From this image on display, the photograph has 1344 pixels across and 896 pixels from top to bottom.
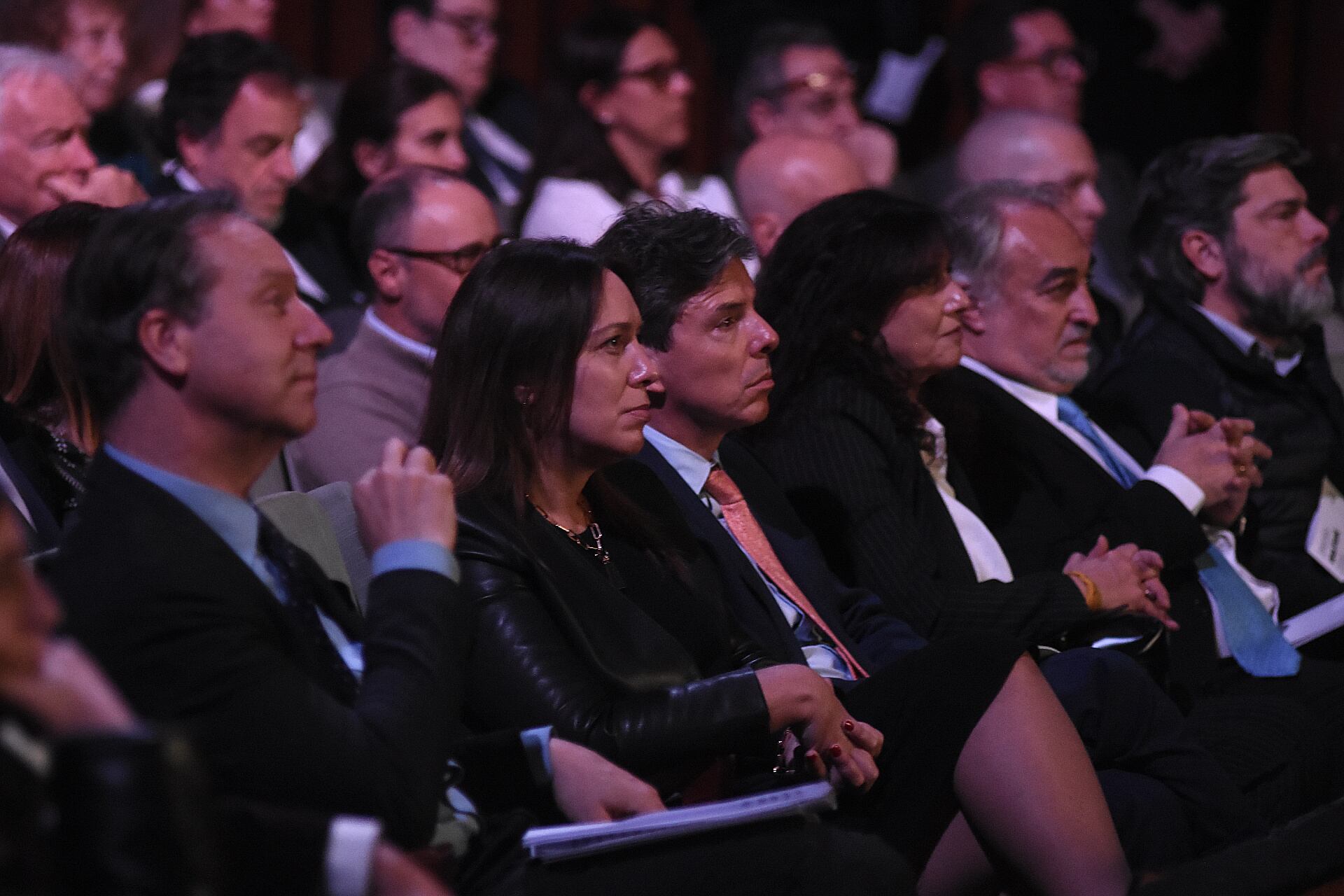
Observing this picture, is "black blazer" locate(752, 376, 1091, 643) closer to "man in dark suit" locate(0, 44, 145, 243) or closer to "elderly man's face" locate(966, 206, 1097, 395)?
"elderly man's face" locate(966, 206, 1097, 395)

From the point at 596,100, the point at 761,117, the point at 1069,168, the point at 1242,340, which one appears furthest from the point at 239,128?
the point at 1242,340

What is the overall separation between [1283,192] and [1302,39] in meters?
2.49

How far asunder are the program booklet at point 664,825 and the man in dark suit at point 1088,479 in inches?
43.3

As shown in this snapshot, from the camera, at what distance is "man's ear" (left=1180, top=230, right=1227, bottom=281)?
3379 mm

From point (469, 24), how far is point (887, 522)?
2694 millimetres

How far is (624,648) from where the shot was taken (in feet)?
5.88

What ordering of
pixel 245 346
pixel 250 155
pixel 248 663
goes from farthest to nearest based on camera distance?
pixel 250 155
pixel 245 346
pixel 248 663

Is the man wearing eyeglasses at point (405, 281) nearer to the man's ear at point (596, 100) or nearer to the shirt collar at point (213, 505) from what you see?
the man's ear at point (596, 100)

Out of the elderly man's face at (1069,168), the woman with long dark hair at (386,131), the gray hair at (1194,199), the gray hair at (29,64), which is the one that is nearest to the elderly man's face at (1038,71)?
the elderly man's face at (1069,168)

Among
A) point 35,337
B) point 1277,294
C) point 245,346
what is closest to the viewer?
point 245,346

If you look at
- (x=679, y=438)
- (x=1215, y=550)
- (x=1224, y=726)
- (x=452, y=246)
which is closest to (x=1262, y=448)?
(x=1215, y=550)

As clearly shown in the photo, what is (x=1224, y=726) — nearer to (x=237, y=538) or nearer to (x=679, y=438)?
(x=679, y=438)

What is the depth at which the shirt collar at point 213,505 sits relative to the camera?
140cm

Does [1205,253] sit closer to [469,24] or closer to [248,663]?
→ [469,24]
